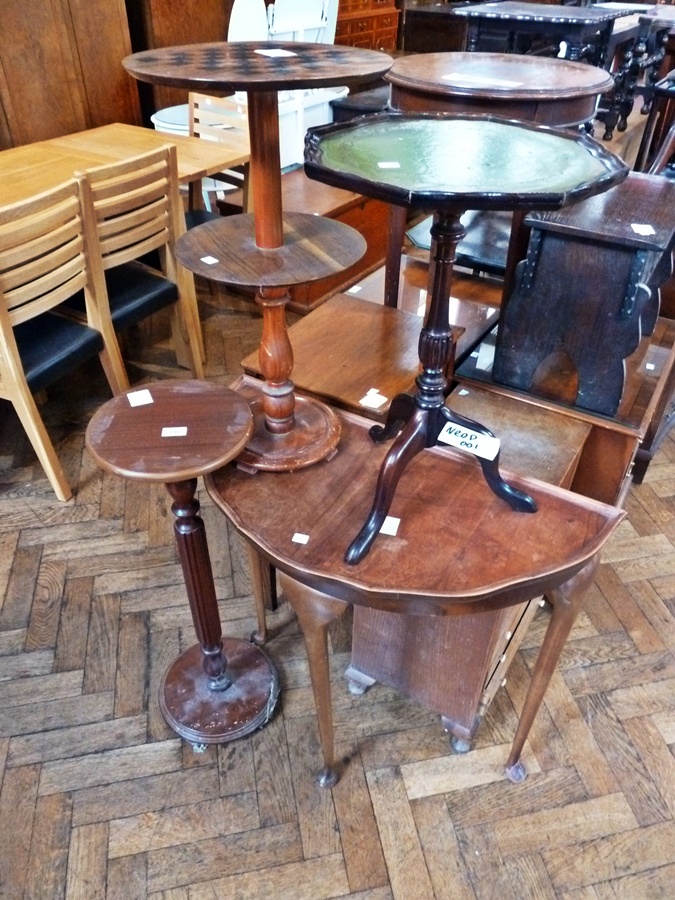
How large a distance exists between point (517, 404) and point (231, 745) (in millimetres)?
982

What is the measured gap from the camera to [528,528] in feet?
3.42

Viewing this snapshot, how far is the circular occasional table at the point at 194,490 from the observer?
3.38 ft

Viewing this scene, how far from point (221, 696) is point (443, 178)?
1123mm

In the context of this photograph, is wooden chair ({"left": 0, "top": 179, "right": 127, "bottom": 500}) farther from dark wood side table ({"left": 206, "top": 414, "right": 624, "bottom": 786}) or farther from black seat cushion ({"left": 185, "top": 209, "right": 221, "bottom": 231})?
dark wood side table ({"left": 206, "top": 414, "right": 624, "bottom": 786})

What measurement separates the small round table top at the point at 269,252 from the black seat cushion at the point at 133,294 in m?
1.10

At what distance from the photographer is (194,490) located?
1132 mm

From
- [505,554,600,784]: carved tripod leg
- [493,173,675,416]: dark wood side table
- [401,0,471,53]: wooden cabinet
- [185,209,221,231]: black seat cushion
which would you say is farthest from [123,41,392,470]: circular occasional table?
[401,0,471,53]: wooden cabinet

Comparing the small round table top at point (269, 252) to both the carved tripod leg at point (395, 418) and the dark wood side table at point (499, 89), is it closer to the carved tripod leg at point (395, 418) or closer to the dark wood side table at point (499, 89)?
the carved tripod leg at point (395, 418)

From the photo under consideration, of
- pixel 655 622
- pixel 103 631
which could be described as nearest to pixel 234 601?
pixel 103 631

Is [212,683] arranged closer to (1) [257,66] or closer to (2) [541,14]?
(1) [257,66]

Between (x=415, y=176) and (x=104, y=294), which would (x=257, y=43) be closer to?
(x=415, y=176)

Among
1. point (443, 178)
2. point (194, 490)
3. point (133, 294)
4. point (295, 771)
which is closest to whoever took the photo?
point (443, 178)

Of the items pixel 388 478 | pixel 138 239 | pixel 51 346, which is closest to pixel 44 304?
pixel 51 346

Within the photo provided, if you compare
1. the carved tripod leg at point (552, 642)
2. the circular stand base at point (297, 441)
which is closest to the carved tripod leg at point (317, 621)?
the circular stand base at point (297, 441)
